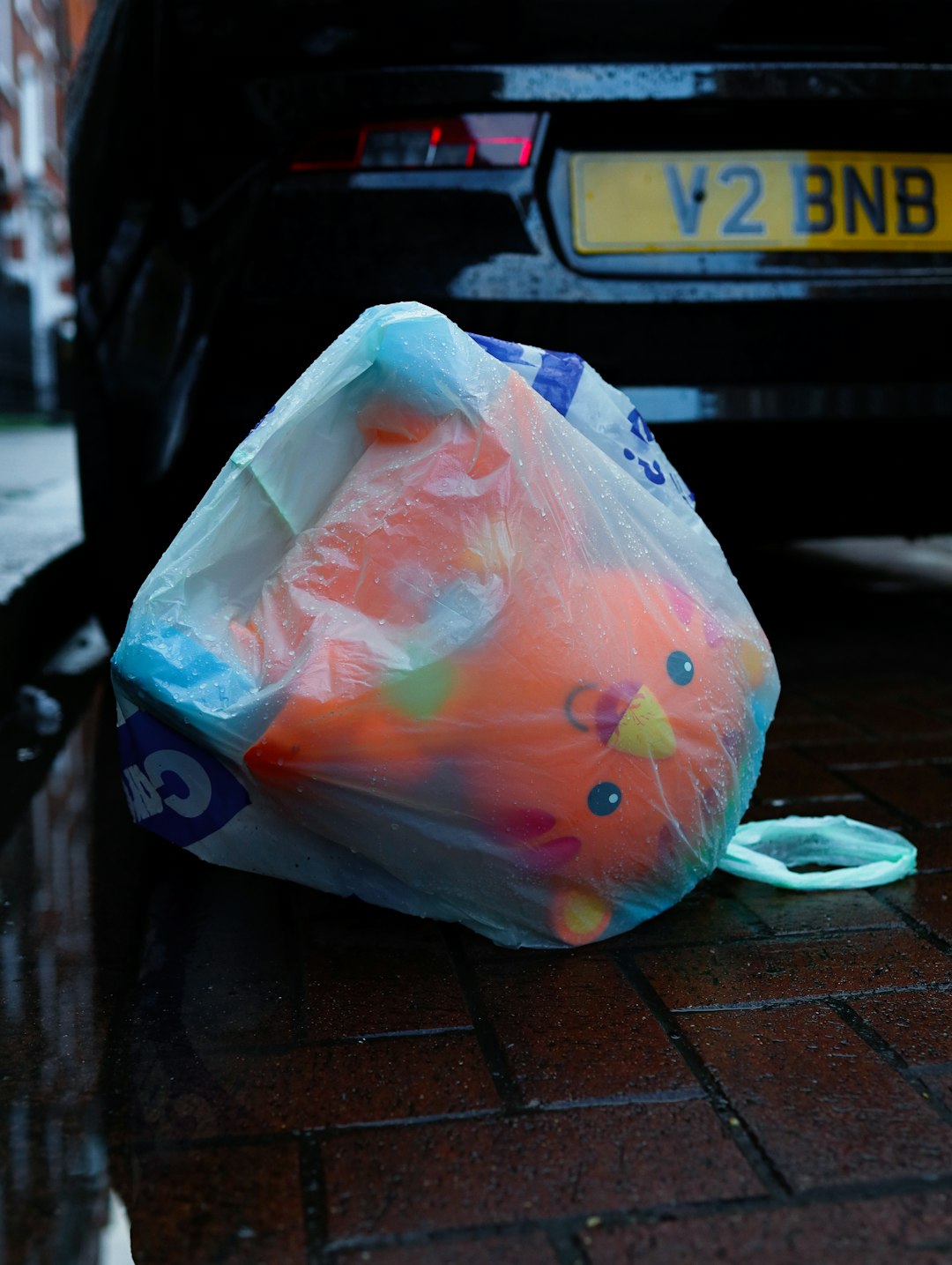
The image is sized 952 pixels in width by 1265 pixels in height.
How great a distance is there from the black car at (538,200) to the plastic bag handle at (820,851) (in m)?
0.68

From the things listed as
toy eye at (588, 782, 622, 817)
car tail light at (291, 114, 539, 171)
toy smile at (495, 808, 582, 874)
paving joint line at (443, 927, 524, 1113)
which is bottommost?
paving joint line at (443, 927, 524, 1113)

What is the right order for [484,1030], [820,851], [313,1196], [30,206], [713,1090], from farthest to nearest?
1. [30,206]
2. [820,851]
3. [484,1030]
4. [713,1090]
5. [313,1196]

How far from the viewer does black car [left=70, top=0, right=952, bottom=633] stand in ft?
6.00

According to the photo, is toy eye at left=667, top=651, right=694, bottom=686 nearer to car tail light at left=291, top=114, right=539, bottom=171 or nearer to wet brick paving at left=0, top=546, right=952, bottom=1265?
wet brick paving at left=0, top=546, right=952, bottom=1265

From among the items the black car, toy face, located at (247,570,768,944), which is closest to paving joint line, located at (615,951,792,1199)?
toy face, located at (247,570,768,944)

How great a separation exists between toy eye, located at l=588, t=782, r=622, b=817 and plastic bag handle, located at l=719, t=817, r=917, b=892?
1.05 ft

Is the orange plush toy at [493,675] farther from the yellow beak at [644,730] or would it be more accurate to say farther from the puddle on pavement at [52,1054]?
the puddle on pavement at [52,1054]

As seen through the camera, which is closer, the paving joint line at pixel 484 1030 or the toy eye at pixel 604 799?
the paving joint line at pixel 484 1030

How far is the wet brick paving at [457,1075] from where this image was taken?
0.94 m

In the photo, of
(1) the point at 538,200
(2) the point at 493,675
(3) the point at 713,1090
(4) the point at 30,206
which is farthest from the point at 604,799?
(4) the point at 30,206

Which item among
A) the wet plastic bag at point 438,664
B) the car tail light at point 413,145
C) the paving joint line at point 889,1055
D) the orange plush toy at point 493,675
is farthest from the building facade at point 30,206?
the paving joint line at point 889,1055

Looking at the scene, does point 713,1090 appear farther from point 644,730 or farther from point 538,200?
point 538,200

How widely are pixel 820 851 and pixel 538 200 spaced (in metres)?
1.00

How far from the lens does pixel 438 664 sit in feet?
4.10
